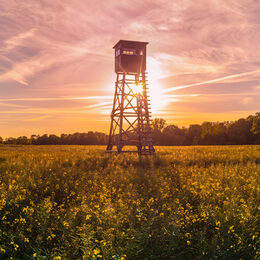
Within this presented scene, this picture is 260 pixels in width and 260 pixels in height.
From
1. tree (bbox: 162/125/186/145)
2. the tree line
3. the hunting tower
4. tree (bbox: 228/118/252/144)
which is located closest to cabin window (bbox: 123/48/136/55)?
the hunting tower

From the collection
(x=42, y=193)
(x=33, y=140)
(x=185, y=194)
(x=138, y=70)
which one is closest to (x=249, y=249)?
(x=185, y=194)

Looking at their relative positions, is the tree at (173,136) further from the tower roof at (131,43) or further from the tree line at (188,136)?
A: the tower roof at (131,43)

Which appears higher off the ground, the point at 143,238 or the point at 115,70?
the point at 115,70

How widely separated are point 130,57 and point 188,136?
6010cm

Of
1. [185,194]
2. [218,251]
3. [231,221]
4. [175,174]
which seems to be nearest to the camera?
[218,251]

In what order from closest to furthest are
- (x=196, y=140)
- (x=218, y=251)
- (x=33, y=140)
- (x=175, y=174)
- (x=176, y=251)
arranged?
(x=218, y=251), (x=176, y=251), (x=175, y=174), (x=33, y=140), (x=196, y=140)

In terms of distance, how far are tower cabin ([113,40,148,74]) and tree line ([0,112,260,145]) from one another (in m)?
47.1

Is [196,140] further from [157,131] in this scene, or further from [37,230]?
[37,230]

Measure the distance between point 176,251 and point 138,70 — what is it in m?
19.9

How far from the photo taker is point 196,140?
7388 cm

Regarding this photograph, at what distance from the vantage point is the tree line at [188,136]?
223ft

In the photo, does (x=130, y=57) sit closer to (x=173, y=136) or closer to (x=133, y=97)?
(x=133, y=97)

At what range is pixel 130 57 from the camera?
23.2 meters

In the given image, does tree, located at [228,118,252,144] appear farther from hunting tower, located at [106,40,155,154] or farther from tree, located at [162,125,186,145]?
hunting tower, located at [106,40,155,154]
